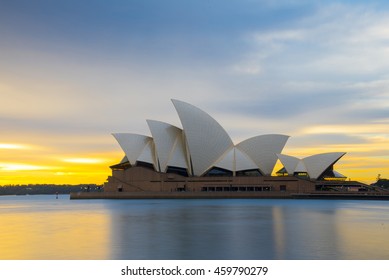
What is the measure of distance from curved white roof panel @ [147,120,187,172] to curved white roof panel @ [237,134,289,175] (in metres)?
9.28

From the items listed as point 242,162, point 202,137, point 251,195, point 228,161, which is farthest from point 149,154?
point 251,195

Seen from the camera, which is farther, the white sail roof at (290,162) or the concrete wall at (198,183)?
the white sail roof at (290,162)

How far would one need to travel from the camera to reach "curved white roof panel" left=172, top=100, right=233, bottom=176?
2484 inches

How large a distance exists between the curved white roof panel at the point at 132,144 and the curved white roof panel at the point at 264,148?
1475cm

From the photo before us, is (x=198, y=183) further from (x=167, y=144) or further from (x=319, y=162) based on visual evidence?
(x=319, y=162)

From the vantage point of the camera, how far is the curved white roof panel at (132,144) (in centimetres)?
7038

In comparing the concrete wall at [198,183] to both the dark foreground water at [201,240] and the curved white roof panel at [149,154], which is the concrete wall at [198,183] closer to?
the curved white roof panel at [149,154]

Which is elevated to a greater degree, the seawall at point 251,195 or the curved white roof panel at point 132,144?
the curved white roof panel at point 132,144

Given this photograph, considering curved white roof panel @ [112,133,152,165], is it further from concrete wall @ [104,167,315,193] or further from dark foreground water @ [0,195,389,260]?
dark foreground water @ [0,195,389,260]

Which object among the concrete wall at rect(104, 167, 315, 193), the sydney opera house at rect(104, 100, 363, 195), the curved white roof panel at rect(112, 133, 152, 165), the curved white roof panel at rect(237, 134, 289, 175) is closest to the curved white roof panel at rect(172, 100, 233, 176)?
the sydney opera house at rect(104, 100, 363, 195)

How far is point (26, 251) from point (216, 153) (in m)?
50.8

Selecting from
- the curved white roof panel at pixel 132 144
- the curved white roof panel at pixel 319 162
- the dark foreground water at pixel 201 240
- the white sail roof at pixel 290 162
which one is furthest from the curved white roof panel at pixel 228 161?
the dark foreground water at pixel 201 240

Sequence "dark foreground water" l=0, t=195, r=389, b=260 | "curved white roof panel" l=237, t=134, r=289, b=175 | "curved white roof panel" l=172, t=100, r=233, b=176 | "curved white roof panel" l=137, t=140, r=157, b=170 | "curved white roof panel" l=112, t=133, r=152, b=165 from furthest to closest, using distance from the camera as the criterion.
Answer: "curved white roof panel" l=112, t=133, r=152, b=165 → "curved white roof panel" l=237, t=134, r=289, b=175 → "curved white roof panel" l=137, t=140, r=157, b=170 → "curved white roof panel" l=172, t=100, r=233, b=176 → "dark foreground water" l=0, t=195, r=389, b=260
